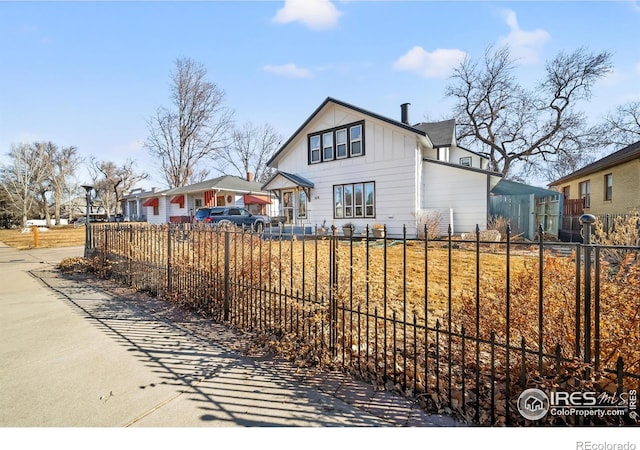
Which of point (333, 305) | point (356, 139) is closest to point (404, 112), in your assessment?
point (356, 139)

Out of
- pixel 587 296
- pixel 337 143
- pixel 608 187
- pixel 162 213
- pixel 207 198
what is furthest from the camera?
pixel 162 213

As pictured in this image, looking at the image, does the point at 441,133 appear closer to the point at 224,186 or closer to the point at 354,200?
the point at 354,200

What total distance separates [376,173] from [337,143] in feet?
9.65

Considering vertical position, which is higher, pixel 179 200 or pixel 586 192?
pixel 179 200

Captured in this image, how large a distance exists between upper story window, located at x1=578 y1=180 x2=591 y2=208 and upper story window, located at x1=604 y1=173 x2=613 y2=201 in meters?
2.08

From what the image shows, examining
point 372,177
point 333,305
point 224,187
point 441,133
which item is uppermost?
point 441,133

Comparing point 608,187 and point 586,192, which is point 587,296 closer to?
point 608,187

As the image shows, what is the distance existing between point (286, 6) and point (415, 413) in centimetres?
A: 623

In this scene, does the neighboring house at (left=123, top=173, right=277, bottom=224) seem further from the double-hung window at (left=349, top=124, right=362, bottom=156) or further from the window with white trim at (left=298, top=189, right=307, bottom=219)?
the double-hung window at (left=349, top=124, right=362, bottom=156)

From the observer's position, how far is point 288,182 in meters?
16.9

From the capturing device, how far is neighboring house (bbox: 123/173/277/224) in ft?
86.0

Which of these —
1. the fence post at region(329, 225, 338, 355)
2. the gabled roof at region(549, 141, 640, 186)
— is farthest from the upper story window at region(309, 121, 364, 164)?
the fence post at region(329, 225, 338, 355)

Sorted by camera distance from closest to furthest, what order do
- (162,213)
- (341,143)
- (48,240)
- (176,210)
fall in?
1. (341,143)
2. (48,240)
3. (176,210)
4. (162,213)

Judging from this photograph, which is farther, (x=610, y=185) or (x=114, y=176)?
(x=114, y=176)
